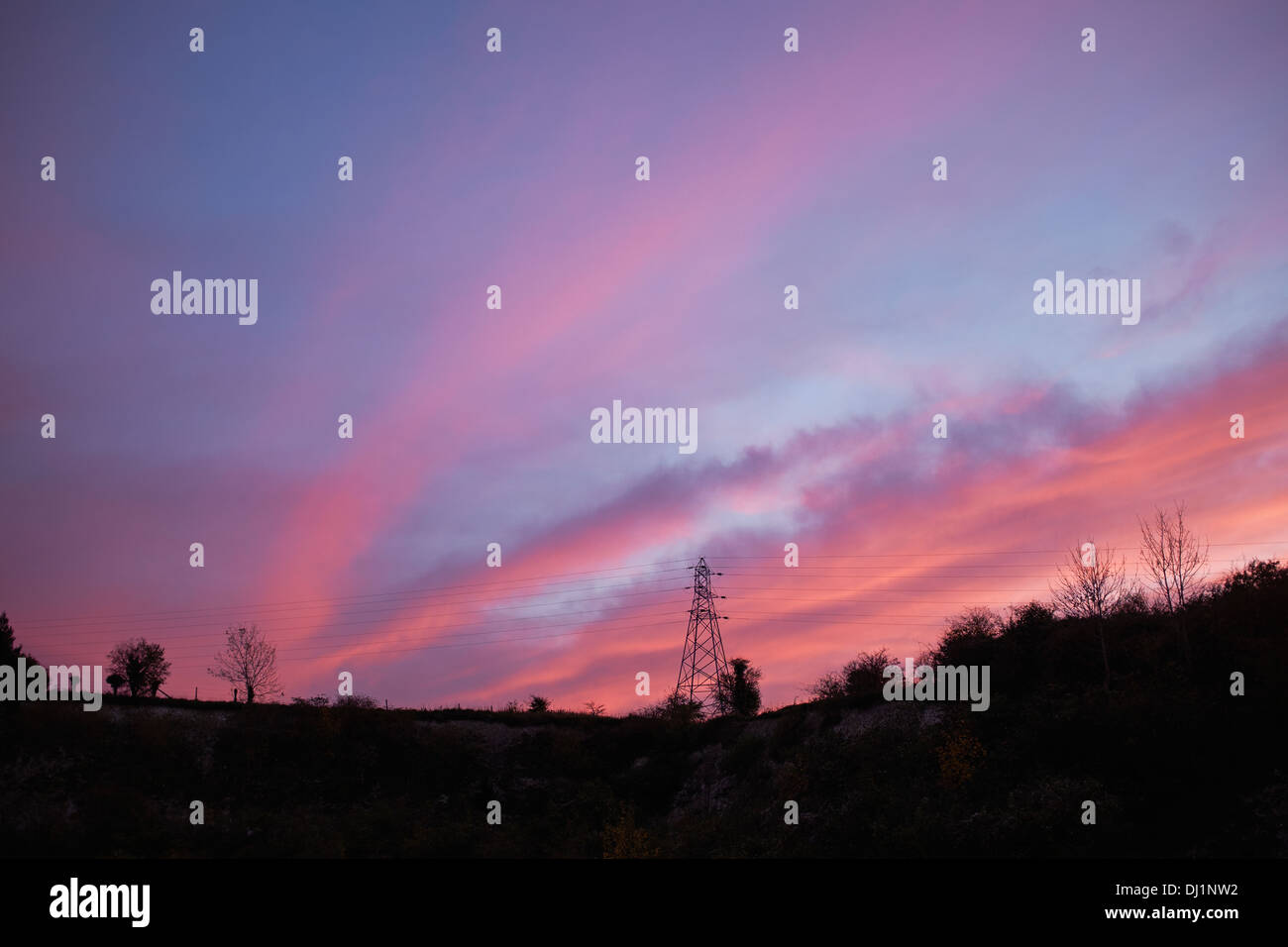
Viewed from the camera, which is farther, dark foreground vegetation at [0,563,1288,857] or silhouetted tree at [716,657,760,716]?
silhouetted tree at [716,657,760,716]

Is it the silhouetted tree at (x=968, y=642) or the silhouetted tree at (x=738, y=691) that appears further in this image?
the silhouetted tree at (x=738, y=691)

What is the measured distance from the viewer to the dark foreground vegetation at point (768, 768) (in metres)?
43.1

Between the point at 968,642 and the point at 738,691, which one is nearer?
the point at 968,642

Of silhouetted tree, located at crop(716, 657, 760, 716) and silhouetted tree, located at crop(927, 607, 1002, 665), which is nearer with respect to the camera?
silhouetted tree, located at crop(927, 607, 1002, 665)

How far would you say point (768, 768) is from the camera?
202 ft

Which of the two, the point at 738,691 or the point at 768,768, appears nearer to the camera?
the point at 768,768

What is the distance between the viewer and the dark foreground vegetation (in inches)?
1698

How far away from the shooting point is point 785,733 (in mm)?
64500
